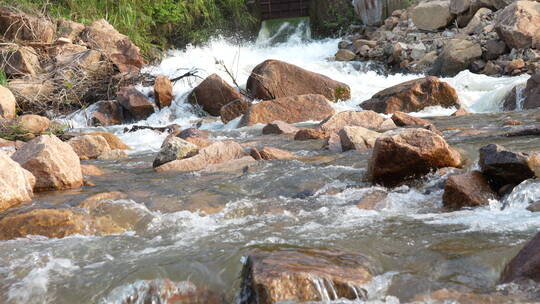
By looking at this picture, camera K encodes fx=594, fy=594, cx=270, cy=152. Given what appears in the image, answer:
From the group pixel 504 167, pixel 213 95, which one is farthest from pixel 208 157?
pixel 213 95

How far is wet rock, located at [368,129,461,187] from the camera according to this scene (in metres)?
4.09

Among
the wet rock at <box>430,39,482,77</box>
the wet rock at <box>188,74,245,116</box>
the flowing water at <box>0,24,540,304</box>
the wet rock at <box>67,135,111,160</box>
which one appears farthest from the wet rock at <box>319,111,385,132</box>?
the wet rock at <box>430,39,482,77</box>

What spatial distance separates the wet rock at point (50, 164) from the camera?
446 centimetres

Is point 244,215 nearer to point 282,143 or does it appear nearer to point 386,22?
point 282,143

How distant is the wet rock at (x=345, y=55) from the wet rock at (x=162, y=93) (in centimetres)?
483

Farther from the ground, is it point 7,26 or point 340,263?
point 7,26

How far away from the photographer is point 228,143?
5719 millimetres

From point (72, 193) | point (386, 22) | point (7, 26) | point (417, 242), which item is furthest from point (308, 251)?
point (386, 22)

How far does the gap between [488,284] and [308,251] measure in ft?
2.57

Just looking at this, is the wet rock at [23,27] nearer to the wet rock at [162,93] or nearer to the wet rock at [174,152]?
the wet rock at [162,93]

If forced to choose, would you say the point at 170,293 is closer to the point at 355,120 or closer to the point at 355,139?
the point at 355,139

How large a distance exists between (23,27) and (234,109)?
16.1ft

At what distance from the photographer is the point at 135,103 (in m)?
9.60

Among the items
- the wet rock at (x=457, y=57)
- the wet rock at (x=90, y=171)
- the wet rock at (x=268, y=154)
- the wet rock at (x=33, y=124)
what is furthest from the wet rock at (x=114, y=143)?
the wet rock at (x=457, y=57)
